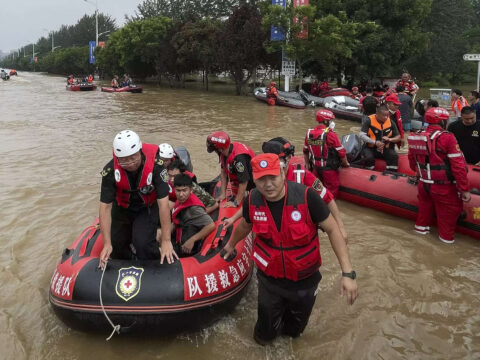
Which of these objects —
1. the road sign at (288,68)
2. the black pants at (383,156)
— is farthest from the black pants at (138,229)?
the road sign at (288,68)

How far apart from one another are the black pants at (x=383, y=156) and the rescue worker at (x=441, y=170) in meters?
1.54

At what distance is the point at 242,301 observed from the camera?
3.74 m

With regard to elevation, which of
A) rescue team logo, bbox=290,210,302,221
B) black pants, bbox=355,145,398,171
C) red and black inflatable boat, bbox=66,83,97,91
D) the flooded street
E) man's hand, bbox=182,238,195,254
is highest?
red and black inflatable boat, bbox=66,83,97,91

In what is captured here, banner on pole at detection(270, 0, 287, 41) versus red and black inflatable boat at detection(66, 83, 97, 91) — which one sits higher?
banner on pole at detection(270, 0, 287, 41)

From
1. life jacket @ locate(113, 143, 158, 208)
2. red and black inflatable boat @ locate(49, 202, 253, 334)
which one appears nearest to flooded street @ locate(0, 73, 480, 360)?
red and black inflatable boat @ locate(49, 202, 253, 334)

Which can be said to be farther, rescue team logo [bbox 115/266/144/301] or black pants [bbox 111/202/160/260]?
black pants [bbox 111/202/160/260]

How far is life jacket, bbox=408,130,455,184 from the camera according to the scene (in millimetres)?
4512

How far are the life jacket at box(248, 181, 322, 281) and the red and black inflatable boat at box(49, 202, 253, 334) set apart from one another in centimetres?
74

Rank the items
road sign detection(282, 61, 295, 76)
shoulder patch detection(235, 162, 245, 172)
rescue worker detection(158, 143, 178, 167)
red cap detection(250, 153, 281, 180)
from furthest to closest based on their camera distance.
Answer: road sign detection(282, 61, 295, 76), rescue worker detection(158, 143, 178, 167), shoulder patch detection(235, 162, 245, 172), red cap detection(250, 153, 281, 180)

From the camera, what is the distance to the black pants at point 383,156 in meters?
6.44

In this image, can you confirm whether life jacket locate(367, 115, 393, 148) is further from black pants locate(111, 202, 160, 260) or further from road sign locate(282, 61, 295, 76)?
road sign locate(282, 61, 295, 76)

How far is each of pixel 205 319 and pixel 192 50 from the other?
26.6 metres

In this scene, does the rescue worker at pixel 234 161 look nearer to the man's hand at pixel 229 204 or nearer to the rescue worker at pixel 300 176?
the man's hand at pixel 229 204

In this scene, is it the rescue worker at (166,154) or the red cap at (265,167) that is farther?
the rescue worker at (166,154)
